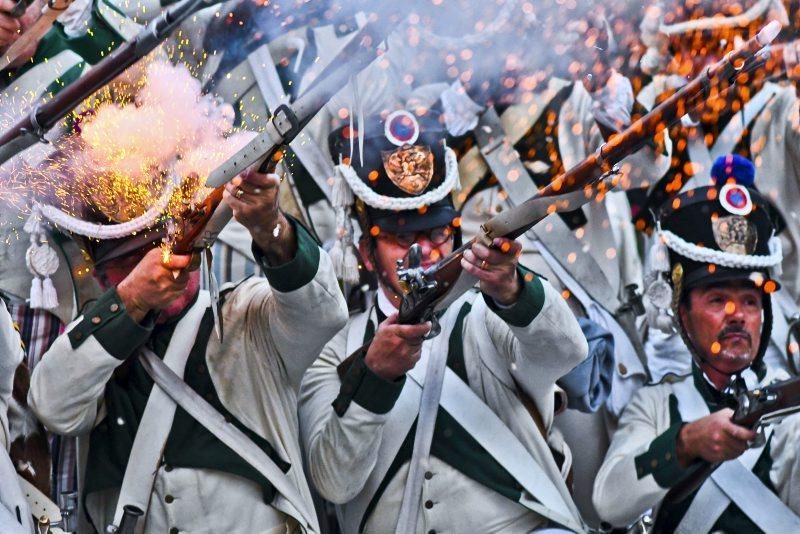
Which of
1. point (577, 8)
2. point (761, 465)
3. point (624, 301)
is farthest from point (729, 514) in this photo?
point (577, 8)

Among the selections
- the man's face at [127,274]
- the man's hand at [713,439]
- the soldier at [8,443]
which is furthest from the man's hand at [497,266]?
the soldier at [8,443]

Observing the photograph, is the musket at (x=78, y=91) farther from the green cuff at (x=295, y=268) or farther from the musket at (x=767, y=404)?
the musket at (x=767, y=404)

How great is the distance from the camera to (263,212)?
420 cm

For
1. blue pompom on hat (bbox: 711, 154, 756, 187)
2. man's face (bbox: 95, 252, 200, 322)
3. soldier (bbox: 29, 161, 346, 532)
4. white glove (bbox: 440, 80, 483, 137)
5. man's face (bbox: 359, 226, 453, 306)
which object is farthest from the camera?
white glove (bbox: 440, 80, 483, 137)

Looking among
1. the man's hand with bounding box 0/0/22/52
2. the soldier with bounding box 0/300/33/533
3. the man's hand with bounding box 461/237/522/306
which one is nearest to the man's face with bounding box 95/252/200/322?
the soldier with bounding box 0/300/33/533

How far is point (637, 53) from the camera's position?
18.2 ft

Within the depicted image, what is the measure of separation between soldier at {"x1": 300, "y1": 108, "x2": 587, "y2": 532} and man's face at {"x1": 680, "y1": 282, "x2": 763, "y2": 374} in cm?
55

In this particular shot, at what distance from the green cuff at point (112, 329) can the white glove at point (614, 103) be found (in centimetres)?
177

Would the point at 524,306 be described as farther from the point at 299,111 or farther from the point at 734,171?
the point at 734,171

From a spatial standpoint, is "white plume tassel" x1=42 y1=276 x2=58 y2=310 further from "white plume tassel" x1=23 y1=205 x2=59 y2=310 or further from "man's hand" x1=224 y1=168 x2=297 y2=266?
"man's hand" x1=224 y1=168 x2=297 y2=266

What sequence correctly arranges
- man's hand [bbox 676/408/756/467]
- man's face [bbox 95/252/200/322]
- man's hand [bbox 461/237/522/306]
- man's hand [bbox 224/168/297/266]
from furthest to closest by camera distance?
1. man's face [bbox 95/252/200/322]
2. man's hand [bbox 676/408/756/467]
3. man's hand [bbox 461/237/522/306]
4. man's hand [bbox 224/168/297/266]

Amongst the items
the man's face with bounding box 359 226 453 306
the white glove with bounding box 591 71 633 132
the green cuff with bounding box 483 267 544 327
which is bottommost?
the green cuff with bounding box 483 267 544 327

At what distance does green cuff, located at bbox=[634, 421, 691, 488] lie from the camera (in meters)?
4.66

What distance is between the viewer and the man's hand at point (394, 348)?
4426mm
